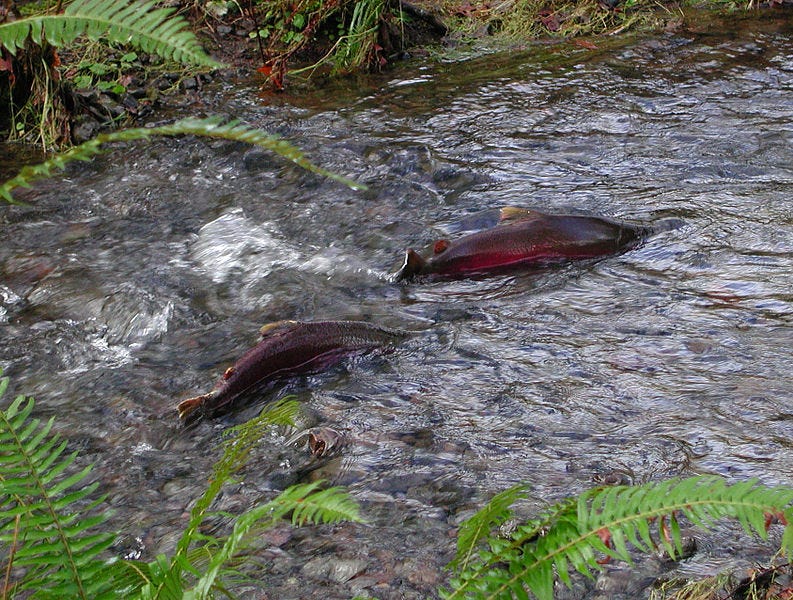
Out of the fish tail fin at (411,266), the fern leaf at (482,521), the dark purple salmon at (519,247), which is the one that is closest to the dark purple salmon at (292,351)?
the fish tail fin at (411,266)

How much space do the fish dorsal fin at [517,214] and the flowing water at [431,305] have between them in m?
0.37

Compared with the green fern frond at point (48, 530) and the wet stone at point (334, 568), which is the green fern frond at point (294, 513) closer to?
the green fern frond at point (48, 530)

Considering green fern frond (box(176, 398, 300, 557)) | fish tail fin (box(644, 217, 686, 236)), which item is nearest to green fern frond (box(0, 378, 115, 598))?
green fern frond (box(176, 398, 300, 557))

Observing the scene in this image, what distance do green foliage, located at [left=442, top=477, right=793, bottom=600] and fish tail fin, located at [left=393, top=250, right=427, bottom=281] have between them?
9.95 ft

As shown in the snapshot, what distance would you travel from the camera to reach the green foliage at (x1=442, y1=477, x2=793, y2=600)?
6.29 feet

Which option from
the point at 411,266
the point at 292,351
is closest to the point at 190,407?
the point at 292,351

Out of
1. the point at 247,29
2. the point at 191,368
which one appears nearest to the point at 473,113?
the point at 247,29

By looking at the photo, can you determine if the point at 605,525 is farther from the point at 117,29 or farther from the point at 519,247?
the point at 519,247

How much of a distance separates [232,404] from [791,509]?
2512 mm

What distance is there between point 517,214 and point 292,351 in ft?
5.95

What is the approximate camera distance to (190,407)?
386 centimetres

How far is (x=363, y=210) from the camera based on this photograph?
6203 mm

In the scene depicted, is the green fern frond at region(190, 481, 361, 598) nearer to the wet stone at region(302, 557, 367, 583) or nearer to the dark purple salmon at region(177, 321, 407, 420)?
the wet stone at region(302, 557, 367, 583)

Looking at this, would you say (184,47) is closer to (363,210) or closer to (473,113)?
(363,210)
